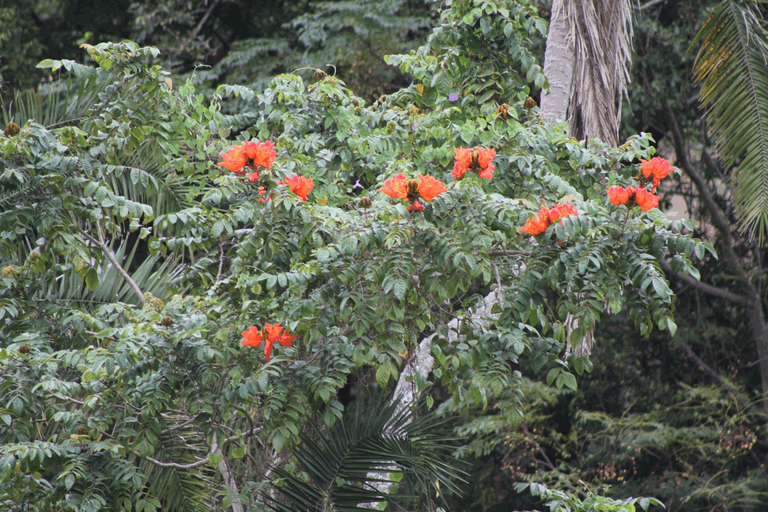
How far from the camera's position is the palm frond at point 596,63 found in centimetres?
461

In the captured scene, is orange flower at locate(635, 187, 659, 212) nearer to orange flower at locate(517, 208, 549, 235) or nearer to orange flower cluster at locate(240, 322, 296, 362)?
orange flower at locate(517, 208, 549, 235)

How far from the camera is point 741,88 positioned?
5.47 meters

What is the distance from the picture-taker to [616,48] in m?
4.80

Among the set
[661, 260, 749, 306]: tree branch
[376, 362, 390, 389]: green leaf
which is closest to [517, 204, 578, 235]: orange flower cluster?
[376, 362, 390, 389]: green leaf

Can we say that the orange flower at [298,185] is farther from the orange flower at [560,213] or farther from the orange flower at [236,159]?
the orange flower at [560,213]

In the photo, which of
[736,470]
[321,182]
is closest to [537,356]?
[321,182]

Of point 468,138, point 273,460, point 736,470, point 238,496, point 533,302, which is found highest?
point 468,138

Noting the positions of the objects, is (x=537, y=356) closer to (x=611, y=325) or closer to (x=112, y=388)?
(x=112, y=388)

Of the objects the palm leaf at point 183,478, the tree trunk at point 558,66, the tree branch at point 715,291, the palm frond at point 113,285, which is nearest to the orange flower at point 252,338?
the palm leaf at point 183,478

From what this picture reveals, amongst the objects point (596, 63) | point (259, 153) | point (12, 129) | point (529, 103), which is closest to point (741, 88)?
point (596, 63)

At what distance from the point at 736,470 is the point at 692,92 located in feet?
13.8

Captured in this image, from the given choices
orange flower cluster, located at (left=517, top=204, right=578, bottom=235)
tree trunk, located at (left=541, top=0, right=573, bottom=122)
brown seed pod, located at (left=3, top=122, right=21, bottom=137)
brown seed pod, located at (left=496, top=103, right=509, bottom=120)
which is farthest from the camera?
tree trunk, located at (left=541, top=0, right=573, bottom=122)

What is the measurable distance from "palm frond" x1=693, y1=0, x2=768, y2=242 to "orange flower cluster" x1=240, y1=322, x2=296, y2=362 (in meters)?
4.15

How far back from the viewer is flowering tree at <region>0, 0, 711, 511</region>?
2.29 m
